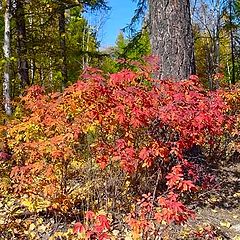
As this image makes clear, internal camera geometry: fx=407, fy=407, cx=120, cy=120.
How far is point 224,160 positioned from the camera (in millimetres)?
7074

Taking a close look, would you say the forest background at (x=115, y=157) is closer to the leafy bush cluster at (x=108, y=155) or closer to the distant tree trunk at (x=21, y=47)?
the leafy bush cluster at (x=108, y=155)

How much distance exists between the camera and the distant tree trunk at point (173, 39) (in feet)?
19.0

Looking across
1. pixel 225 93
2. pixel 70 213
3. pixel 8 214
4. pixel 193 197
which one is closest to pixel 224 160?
pixel 225 93

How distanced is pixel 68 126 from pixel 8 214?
1.50 m

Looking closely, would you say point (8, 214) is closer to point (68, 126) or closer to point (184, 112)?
point (68, 126)

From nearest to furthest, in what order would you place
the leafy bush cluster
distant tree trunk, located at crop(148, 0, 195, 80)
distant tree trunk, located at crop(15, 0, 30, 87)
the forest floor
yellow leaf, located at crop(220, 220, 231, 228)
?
the leafy bush cluster
the forest floor
yellow leaf, located at crop(220, 220, 231, 228)
distant tree trunk, located at crop(148, 0, 195, 80)
distant tree trunk, located at crop(15, 0, 30, 87)

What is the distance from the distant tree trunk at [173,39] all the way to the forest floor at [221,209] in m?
1.66

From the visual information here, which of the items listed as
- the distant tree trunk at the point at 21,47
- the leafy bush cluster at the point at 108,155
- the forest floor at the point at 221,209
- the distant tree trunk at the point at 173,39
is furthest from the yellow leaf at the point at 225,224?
the distant tree trunk at the point at 21,47

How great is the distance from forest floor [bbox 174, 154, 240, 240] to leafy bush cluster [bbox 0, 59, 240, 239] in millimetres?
313

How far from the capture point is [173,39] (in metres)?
5.79

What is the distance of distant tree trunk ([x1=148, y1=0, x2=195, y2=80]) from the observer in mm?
5777

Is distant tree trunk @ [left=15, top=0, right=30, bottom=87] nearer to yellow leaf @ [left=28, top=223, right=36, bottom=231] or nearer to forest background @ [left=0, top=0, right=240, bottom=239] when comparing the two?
forest background @ [left=0, top=0, right=240, bottom=239]

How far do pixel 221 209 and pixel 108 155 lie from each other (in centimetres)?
193

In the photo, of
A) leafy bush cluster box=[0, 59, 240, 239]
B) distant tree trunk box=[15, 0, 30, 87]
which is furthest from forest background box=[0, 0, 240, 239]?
distant tree trunk box=[15, 0, 30, 87]
